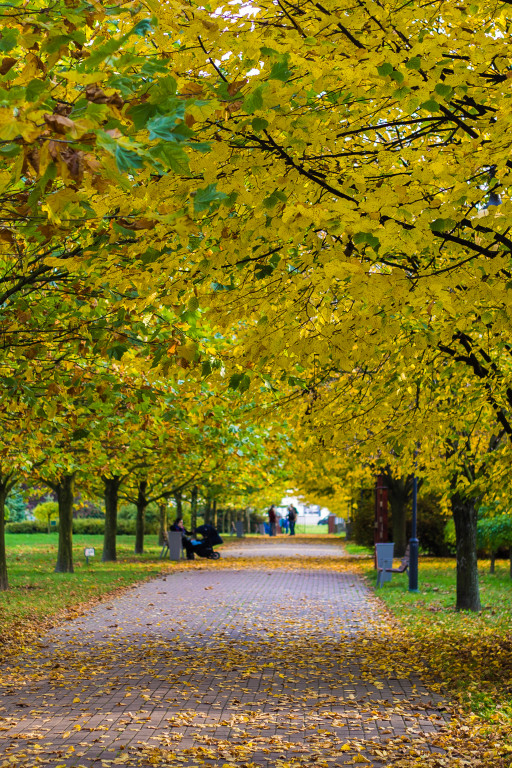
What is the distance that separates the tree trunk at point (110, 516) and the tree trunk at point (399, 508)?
29.0 feet

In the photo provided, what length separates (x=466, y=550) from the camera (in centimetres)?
1355

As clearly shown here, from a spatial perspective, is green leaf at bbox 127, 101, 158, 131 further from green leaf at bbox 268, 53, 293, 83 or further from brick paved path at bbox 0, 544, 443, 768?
brick paved path at bbox 0, 544, 443, 768

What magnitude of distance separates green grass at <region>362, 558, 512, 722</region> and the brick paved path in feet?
1.58

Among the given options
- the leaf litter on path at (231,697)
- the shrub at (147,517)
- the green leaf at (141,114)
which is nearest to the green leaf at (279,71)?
the green leaf at (141,114)

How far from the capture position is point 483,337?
7816mm

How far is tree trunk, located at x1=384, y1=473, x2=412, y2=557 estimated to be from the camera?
26.4 meters

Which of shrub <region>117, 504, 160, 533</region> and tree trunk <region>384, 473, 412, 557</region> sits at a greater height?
tree trunk <region>384, 473, 412, 557</region>

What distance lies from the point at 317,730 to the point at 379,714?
765mm

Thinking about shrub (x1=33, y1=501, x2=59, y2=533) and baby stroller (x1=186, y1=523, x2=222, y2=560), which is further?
shrub (x1=33, y1=501, x2=59, y2=533)

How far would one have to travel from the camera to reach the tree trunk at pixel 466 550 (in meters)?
13.4

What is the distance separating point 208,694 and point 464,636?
4.78 m

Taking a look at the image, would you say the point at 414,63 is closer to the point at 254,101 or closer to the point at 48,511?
the point at 254,101

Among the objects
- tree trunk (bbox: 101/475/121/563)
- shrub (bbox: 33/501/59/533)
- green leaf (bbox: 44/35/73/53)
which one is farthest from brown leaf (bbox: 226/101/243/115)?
shrub (bbox: 33/501/59/533)

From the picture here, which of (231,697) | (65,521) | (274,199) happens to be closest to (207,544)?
(65,521)
